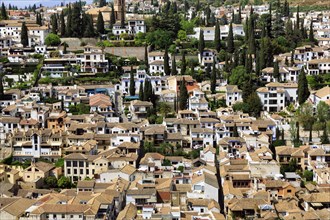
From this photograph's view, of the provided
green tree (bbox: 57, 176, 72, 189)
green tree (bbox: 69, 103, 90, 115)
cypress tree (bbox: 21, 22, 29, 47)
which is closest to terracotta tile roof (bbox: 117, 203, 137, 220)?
green tree (bbox: 57, 176, 72, 189)

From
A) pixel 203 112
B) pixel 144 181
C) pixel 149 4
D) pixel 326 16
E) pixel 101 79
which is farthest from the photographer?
pixel 149 4

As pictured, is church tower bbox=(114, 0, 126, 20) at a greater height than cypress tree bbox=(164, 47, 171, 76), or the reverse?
church tower bbox=(114, 0, 126, 20)

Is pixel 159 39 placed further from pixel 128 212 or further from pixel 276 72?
pixel 128 212

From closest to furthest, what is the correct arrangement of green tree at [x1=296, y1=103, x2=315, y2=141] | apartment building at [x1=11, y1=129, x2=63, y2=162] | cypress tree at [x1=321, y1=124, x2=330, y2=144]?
1. apartment building at [x1=11, y1=129, x2=63, y2=162]
2. cypress tree at [x1=321, y1=124, x2=330, y2=144]
3. green tree at [x1=296, y1=103, x2=315, y2=141]

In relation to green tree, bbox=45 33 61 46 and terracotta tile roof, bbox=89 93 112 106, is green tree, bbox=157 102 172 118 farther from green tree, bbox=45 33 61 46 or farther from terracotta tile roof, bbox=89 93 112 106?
green tree, bbox=45 33 61 46

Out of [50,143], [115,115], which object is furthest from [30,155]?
[115,115]

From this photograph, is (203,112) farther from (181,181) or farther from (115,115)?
(181,181)

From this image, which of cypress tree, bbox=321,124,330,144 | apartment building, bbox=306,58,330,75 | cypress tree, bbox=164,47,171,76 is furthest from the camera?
apartment building, bbox=306,58,330,75

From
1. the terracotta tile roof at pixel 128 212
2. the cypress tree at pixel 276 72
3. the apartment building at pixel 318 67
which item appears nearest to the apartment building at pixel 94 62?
the cypress tree at pixel 276 72
